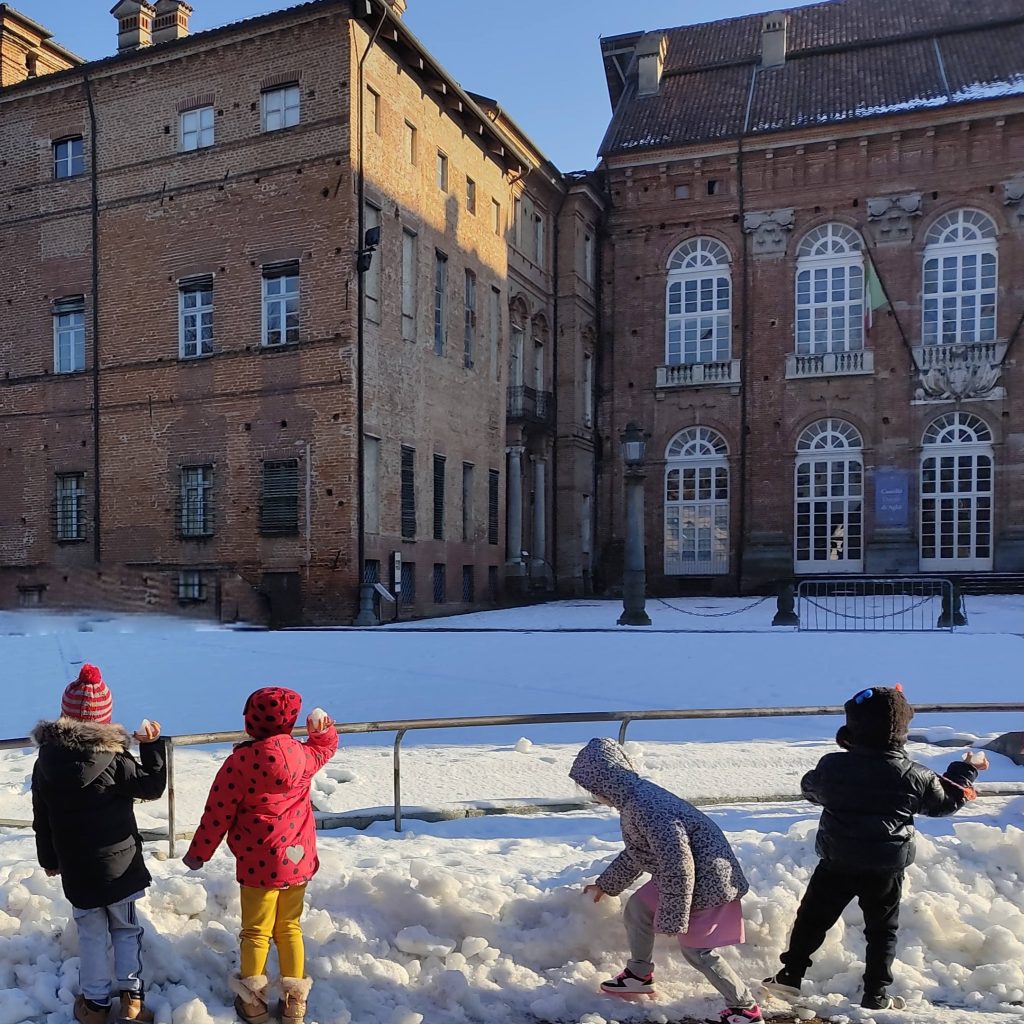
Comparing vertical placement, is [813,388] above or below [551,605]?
above

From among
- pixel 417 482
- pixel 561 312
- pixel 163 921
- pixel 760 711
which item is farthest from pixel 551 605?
pixel 163 921

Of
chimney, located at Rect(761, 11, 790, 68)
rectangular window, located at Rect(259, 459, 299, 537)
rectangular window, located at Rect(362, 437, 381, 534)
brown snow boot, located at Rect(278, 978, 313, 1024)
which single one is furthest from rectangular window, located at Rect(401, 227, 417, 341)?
brown snow boot, located at Rect(278, 978, 313, 1024)

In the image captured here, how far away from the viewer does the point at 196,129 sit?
22.0 metres

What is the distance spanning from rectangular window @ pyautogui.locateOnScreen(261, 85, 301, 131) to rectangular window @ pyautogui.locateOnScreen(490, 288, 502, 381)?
7.54m

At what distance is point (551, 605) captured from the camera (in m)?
27.0

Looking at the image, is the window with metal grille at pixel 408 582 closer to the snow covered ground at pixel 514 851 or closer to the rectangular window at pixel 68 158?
the snow covered ground at pixel 514 851

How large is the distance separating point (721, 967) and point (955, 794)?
115cm

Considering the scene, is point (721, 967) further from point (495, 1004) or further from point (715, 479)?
point (715, 479)

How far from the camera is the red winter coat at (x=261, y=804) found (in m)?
3.83

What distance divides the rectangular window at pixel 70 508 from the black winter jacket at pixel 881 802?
72.2 feet

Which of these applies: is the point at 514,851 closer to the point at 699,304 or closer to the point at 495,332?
the point at 495,332

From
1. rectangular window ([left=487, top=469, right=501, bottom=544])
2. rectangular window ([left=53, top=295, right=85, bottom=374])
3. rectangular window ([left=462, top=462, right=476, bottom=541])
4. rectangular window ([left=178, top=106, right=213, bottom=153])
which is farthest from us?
rectangular window ([left=487, top=469, right=501, bottom=544])

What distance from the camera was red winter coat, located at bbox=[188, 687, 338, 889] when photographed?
12.6 ft

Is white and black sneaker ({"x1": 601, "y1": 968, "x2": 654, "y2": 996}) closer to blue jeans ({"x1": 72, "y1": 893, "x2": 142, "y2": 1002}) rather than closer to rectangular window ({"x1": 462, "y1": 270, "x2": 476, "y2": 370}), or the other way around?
blue jeans ({"x1": 72, "y1": 893, "x2": 142, "y2": 1002})
